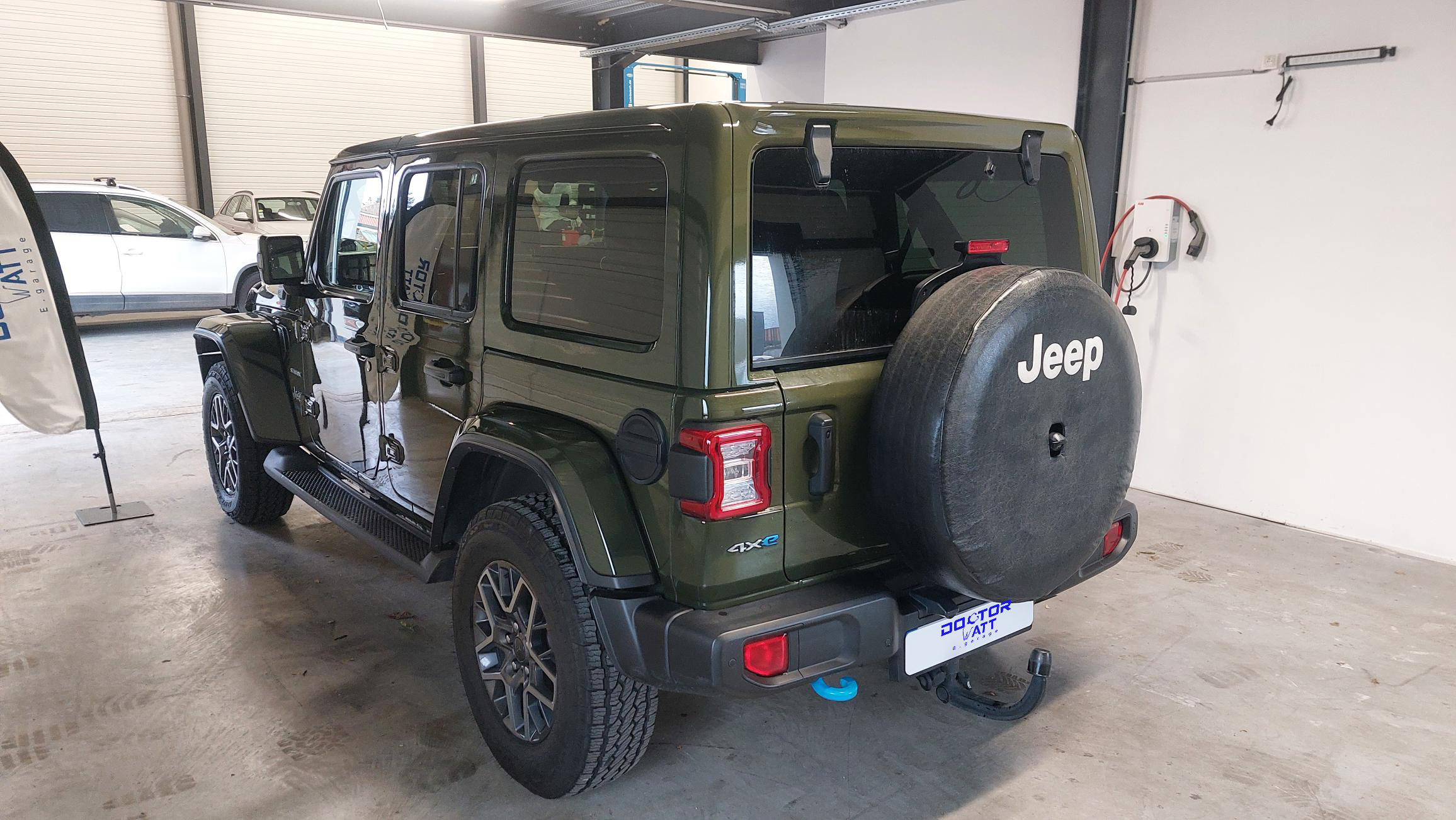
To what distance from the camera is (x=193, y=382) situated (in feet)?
25.5

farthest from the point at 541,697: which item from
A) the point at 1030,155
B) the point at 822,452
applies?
the point at 1030,155

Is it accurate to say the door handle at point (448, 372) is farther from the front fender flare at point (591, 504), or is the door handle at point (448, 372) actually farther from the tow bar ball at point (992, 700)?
the tow bar ball at point (992, 700)

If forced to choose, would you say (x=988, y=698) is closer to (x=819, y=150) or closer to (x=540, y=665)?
(x=540, y=665)

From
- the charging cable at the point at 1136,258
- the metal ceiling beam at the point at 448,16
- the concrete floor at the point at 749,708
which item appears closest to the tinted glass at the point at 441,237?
the concrete floor at the point at 749,708

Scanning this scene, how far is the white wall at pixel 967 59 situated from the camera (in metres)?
5.40

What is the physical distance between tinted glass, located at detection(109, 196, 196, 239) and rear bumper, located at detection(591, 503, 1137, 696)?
9972mm

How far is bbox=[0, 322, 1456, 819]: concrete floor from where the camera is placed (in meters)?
2.52

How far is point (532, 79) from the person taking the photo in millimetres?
15273

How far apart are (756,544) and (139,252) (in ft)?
33.4

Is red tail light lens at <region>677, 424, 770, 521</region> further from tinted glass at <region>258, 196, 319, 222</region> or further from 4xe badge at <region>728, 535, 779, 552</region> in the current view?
tinted glass at <region>258, 196, 319, 222</region>

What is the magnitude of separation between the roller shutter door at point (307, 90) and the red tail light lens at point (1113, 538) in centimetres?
1243

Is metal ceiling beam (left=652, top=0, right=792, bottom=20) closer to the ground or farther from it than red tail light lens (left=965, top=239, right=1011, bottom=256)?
farther from it

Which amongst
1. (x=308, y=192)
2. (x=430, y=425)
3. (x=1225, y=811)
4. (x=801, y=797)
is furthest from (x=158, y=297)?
(x=1225, y=811)

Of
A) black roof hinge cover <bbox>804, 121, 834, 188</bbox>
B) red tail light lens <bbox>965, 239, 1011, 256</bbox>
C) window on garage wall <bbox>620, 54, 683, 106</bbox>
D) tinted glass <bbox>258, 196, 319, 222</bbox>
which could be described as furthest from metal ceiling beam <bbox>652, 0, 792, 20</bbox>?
window on garage wall <bbox>620, 54, 683, 106</bbox>
